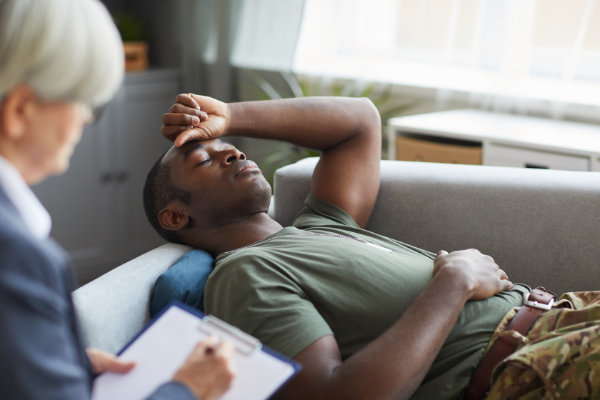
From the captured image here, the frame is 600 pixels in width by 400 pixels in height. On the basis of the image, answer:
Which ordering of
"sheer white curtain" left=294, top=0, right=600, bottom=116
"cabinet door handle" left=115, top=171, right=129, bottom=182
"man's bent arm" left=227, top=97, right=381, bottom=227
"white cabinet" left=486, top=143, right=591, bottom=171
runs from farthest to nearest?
1. "cabinet door handle" left=115, top=171, right=129, bottom=182
2. "sheer white curtain" left=294, top=0, right=600, bottom=116
3. "white cabinet" left=486, top=143, right=591, bottom=171
4. "man's bent arm" left=227, top=97, right=381, bottom=227

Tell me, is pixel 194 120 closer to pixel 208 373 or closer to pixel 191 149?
pixel 191 149

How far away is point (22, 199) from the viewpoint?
0.81m

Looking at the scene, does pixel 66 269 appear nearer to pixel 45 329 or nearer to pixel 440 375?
pixel 45 329

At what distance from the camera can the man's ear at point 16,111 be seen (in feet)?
2.58

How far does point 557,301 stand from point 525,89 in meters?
1.44

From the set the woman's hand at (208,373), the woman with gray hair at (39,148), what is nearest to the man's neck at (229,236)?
the woman's hand at (208,373)

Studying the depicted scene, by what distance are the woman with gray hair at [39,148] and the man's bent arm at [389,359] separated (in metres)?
0.50

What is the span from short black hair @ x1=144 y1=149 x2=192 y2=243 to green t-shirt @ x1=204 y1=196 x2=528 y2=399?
0.25 m

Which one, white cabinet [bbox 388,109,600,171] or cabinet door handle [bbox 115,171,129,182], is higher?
white cabinet [bbox 388,109,600,171]

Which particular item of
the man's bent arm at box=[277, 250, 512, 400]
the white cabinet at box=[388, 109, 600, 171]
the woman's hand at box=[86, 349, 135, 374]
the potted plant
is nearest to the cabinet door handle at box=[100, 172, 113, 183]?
the potted plant

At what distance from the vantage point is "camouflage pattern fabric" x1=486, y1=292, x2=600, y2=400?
1276 millimetres

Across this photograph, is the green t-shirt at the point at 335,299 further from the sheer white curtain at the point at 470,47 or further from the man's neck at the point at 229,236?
the sheer white curtain at the point at 470,47

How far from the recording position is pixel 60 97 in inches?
31.3

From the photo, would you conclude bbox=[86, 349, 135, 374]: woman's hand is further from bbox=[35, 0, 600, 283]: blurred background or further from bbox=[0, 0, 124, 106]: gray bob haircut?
bbox=[35, 0, 600, 283]: blurred background
